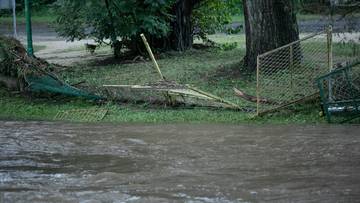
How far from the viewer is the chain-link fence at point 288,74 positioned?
12.7 m

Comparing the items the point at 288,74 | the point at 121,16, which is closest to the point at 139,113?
the point at 288,74

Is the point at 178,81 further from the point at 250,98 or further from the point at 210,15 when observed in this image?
the point at 210,15

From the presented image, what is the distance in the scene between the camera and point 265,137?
35.3ft

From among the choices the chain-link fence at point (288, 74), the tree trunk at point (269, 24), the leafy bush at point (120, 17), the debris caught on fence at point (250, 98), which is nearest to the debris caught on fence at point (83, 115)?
the debris caught on fence at point (250, 98)

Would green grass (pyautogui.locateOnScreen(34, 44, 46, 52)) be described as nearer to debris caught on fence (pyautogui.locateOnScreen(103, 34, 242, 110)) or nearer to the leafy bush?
the leafy bush

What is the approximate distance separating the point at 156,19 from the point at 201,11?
3495 mm

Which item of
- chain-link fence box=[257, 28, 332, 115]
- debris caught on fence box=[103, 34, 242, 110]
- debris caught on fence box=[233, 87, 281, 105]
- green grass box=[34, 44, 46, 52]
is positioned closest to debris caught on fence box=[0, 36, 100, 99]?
debris caught on fence box=[103, 34, 242, 110]

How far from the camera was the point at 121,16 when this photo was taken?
18938 millimetres

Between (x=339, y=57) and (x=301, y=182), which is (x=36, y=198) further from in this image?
(x=339, y=57)

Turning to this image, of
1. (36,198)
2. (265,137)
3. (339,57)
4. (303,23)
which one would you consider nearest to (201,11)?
(339,57)

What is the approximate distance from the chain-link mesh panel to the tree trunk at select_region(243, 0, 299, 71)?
3.94 metres

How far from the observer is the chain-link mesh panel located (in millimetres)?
11625

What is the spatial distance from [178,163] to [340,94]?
4.33m

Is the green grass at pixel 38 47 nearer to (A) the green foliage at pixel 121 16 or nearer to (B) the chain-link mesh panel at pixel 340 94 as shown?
(A) the green foliage at pixel 121 16
